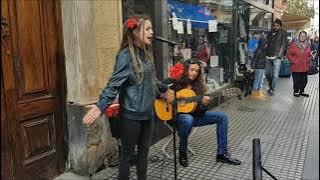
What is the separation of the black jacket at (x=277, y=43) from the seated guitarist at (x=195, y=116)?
5.55 m

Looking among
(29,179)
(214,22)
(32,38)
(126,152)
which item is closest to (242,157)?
(126,152)

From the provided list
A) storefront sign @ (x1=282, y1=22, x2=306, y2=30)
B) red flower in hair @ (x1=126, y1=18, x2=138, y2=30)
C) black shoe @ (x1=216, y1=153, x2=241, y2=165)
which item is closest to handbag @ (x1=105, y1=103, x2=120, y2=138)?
red flower in hair @ (x1=126, y1=18, x2=138, y2=30)

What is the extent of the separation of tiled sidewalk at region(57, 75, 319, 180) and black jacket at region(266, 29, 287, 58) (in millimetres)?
1493

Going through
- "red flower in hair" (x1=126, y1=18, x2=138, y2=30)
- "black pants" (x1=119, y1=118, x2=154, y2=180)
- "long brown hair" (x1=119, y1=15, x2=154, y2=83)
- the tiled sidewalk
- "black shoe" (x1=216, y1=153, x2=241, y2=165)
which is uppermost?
"red flower in hair" (x1=126, y1=18, x2=138, y2=30)

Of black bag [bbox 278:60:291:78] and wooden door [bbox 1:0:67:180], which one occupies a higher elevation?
wooden door [bbox 1:0:67:180]

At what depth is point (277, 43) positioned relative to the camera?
9.62m

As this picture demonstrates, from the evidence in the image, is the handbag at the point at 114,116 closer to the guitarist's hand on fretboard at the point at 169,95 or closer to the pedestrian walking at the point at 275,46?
the guitarist's hand on fretboard at the point at 169,95

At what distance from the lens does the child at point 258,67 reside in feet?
30.7

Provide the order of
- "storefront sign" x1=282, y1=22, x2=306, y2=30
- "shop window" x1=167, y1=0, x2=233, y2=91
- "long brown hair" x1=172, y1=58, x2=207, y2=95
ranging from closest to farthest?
"long brown hair" x1=172, y1=58, x2=207, y2=95, "shop window" x1=167, y1=0, x2=233, y2=91, "storefront sign" x1=282, y1=22, x2=306, y2=30

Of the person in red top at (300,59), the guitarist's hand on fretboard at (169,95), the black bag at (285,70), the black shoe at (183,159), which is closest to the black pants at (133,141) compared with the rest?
the guitarist's hand on fretboard at (169,95)

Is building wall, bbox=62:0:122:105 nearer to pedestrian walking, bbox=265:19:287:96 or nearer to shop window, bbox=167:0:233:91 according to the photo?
shop window, bbox=167:0:233:91

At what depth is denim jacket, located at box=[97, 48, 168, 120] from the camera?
3.15 metres

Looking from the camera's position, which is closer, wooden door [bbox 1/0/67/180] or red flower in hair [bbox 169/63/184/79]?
wooden door [bbox 1/0/67/180]

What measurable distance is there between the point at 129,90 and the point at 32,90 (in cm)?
119
